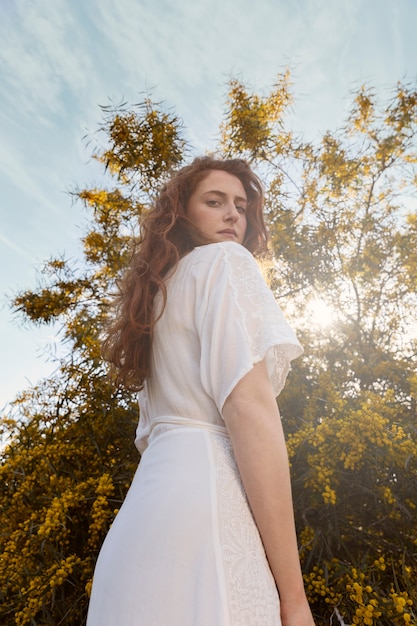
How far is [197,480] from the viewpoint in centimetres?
67

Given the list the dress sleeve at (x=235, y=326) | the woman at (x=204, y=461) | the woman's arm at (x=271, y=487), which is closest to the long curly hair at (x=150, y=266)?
the woman at (x=204, y=461)

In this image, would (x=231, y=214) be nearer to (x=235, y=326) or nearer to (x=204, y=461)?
(x=235, y=326)

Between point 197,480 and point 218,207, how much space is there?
2.42 ft

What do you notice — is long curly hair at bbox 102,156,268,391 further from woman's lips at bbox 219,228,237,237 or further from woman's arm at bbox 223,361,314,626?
woman's arm at bbox 223,361,314,626

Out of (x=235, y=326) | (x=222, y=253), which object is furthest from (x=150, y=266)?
(x=235, y=326)

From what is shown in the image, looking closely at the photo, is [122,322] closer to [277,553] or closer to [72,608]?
[277,553]

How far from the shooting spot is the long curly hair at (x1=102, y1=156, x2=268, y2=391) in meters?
0.96

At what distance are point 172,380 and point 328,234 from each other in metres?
2.88

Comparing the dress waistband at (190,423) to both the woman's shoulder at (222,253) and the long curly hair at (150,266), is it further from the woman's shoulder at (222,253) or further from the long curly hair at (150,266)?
the woman's shoulder at (222,253)

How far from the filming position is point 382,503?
171cm

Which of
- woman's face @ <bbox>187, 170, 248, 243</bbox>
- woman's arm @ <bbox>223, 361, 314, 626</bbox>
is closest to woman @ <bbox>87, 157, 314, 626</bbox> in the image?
woman's arm @ <bbox>223, 361, 314, 626</bbox>

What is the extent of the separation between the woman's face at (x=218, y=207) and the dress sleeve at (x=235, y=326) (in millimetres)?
258

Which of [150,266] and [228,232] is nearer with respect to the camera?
[150,266]

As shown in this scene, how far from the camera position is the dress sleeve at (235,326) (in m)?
0.74
